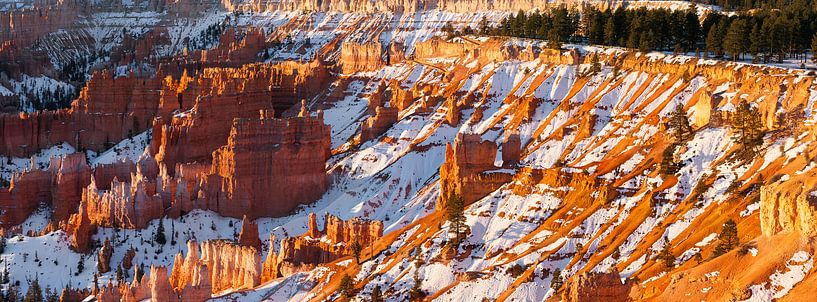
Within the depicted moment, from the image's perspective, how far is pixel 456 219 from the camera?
349ft

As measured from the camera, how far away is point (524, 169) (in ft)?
373

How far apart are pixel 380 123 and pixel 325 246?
34.1 m

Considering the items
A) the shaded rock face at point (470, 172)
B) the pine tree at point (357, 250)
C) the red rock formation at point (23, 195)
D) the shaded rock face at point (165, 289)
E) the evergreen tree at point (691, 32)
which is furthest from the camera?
the red rock formation at point (23, 195)

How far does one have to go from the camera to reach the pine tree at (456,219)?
105 m

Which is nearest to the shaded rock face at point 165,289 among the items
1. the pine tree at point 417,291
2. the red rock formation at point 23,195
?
the pine tree at point 417,291

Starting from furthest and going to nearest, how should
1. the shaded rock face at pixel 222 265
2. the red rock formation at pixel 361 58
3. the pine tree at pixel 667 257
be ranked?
1. the red rock formation at pixel 361 58
2. the shaded rock face at pixel 222 265
3. the pine tree at pixel 667 257

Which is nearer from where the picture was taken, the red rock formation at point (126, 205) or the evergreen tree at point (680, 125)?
the evergreen tree at point (680, 125)

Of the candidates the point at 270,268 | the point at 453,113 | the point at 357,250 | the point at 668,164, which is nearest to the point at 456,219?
the point at 357,250

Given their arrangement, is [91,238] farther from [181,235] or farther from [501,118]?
[501,118]

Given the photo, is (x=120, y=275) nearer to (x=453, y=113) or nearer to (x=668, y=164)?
(x=453, y=113)

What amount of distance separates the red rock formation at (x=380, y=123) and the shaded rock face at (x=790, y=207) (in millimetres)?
72787

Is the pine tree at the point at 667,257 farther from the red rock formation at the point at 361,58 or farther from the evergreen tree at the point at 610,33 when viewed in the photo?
the red rock formation at the point at 361,58

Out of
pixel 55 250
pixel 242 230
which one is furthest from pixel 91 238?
pixel 242 230

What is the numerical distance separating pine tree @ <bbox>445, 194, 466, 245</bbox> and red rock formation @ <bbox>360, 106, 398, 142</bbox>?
39.6 metres
